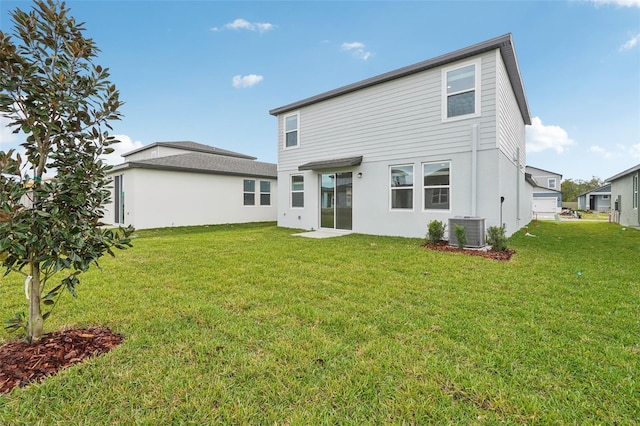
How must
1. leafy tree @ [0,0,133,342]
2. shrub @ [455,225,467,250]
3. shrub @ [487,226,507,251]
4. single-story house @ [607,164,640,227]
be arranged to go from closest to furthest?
leafy tree @ [0,0,133,342], shrub @ [487,226,507,251], shrub @ [455,225,467,250], single-story house @ [607,164,640,227]

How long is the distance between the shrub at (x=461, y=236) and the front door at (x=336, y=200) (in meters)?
4.36

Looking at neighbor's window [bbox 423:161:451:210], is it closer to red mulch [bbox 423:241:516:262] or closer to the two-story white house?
the two-story white house

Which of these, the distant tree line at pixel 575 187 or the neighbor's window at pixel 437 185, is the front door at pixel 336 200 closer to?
the neighbor's window at pixel 437 185

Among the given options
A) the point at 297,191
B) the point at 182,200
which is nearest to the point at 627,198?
the point at 297,191

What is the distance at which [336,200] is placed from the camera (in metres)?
11.5

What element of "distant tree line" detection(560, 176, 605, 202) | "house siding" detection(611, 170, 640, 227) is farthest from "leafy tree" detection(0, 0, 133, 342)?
"distant tree line" detection(560, 176, 605, 202)

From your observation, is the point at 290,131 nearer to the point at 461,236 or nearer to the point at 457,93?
the point at 457,93

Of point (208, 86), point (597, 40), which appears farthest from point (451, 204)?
point (208, 86)

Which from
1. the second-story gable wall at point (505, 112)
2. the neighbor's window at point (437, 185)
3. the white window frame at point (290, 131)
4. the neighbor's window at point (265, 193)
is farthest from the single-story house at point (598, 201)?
the white window frame at point (290, 131)

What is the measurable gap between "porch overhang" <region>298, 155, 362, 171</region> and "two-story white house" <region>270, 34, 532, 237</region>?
4 cm

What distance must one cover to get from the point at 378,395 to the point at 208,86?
54.6 ft

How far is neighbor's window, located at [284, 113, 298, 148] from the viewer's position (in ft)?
42.0

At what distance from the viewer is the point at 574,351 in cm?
252

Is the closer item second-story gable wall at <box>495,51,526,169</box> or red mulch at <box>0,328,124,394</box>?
red mulch at <box>0,328,124,394</box>
